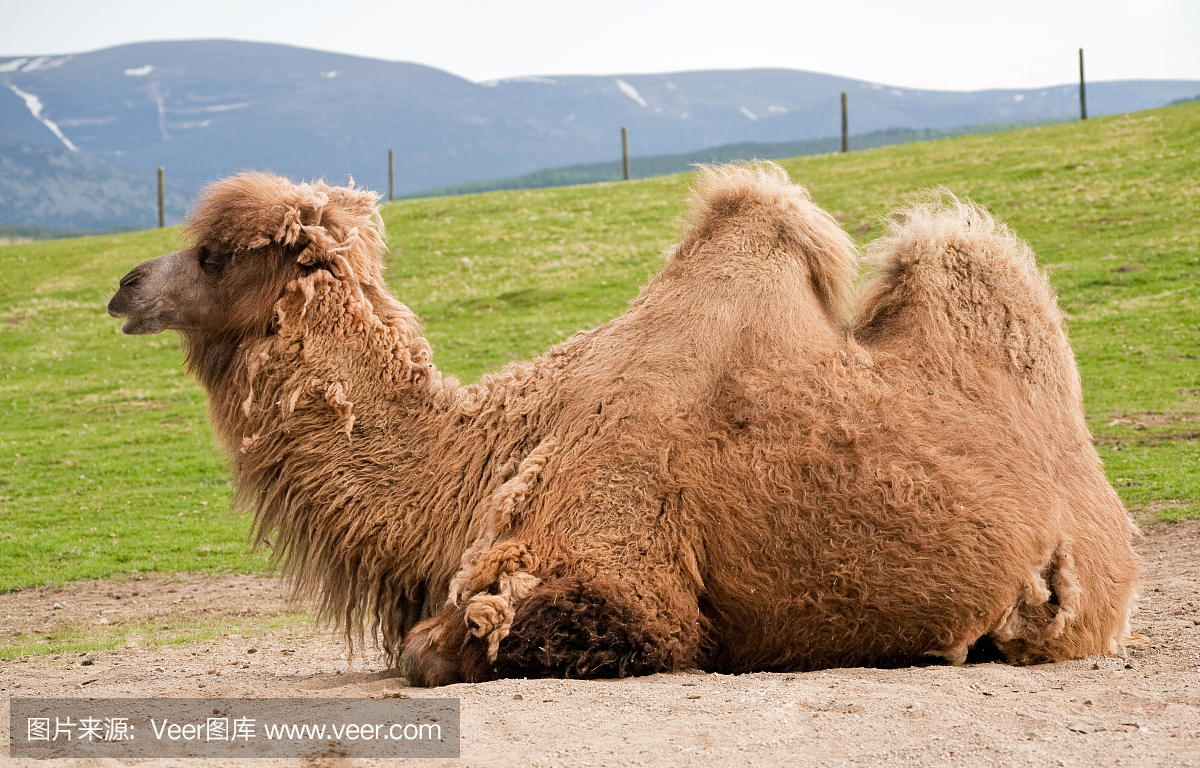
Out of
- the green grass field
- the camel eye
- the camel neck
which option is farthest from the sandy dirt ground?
the green grass field

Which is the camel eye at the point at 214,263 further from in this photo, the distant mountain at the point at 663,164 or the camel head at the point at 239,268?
the distant mountain at the point at 663,164

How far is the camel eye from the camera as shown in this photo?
5.16 m

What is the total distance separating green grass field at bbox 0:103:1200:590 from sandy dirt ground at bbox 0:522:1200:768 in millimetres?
5674

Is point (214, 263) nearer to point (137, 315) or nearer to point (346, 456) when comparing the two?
point (137, 315)

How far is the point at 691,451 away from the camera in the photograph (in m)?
4.57

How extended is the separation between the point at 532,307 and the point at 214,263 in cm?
1879

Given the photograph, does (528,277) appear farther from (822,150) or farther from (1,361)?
(822,150)

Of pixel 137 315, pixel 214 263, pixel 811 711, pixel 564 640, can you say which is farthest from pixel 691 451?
pixel 137 315

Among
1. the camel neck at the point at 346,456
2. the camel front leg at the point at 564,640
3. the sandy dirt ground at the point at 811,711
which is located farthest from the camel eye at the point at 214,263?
the camel front leg at the point at 564,640

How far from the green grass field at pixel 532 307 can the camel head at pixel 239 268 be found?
19.7ft

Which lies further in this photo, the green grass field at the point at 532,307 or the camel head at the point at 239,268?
the green grass field at the point at 532,307

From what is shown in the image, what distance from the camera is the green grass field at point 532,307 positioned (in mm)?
12133

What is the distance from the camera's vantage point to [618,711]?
3.84m

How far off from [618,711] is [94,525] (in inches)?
405
